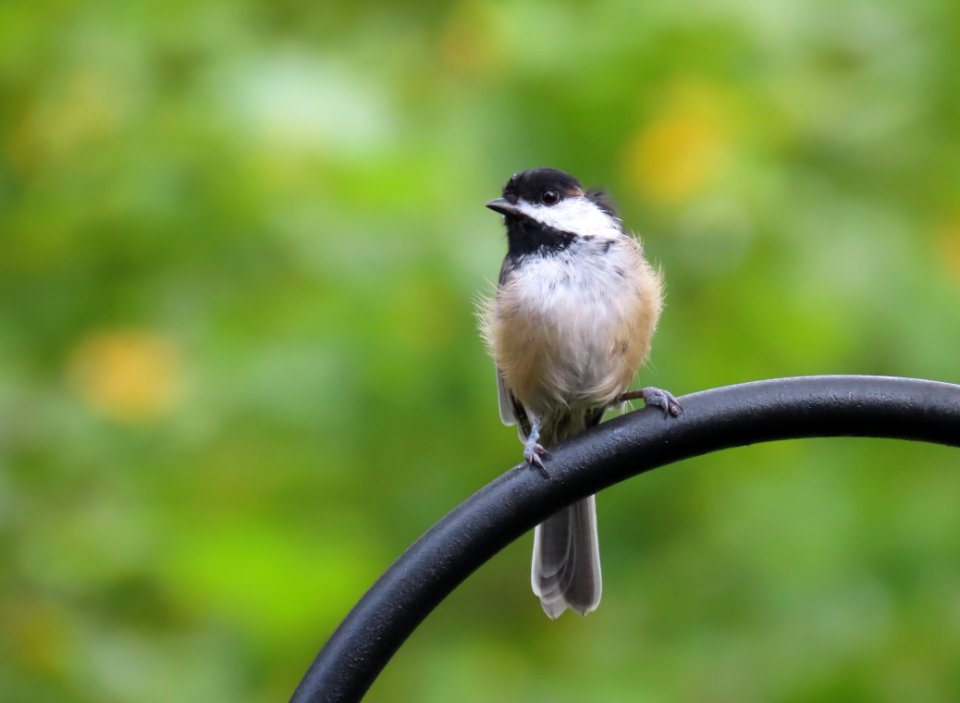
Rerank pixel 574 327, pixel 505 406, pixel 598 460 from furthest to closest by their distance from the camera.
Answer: pixel 505 406 → pixel 574 327 → pixel 598 460

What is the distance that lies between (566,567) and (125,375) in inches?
45.3

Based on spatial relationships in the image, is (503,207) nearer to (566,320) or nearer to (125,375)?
(566,320)

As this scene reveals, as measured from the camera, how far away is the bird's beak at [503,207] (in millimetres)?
3105

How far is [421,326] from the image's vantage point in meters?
3.24

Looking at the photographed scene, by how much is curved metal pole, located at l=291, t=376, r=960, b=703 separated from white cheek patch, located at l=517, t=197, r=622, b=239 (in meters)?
1.29

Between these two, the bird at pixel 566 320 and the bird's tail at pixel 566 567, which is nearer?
the bird's tail at pixel 566 567

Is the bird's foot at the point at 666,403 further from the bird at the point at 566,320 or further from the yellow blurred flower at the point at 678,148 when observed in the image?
the yellow blurred flower at the point at 678,148

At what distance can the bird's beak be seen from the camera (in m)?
3.11

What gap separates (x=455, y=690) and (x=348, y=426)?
0.69 meters

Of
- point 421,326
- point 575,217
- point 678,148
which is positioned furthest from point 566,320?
point 678,148

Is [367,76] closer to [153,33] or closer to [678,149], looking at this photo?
[153,33]

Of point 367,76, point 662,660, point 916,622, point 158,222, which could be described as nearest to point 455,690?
point 662,660

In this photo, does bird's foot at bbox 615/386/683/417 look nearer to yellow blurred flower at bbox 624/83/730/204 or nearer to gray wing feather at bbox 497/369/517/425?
gray wing feather at bbox 497/369/517/425

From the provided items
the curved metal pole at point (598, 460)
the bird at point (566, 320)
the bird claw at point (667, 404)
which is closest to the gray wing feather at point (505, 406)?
the bird at point (566, 320)
